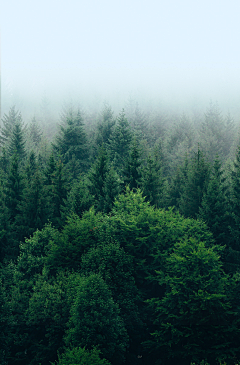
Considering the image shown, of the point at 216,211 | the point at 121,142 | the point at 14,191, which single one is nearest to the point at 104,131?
the point at 121,142

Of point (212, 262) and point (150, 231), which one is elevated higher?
point (150, 231)

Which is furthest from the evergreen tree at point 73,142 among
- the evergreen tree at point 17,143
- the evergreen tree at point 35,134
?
the evergreen tree at point 35,134

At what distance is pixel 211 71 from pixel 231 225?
160453 millimetres

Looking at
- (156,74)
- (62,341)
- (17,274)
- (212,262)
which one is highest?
(156,74)

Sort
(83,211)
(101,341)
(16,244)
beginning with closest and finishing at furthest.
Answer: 1. (101,341)
2. (83,211)
3. (16,244)

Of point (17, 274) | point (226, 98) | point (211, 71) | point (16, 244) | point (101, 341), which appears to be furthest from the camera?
point (211, 71)

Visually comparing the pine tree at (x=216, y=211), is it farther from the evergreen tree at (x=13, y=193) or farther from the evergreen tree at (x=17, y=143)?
the evergreen tree at (x=17, y=143)

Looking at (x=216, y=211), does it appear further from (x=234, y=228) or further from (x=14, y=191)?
(x=14, y=191)

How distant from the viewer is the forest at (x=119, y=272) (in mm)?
28094

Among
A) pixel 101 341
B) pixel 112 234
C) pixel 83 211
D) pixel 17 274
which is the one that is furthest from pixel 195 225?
pixel 17 274

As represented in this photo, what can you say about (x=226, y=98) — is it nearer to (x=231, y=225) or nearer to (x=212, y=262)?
(x=231, y=225)

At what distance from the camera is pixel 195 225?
113 feet

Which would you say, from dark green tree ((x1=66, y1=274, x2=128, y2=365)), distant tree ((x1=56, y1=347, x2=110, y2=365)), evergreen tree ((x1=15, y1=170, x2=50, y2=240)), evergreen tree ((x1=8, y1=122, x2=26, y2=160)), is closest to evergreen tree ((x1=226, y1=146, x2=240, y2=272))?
dark green tree ((x1=66, y1=274, x2=128, y2=365))

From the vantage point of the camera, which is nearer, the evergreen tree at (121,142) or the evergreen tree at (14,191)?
the evergreen tree at (14,191)
